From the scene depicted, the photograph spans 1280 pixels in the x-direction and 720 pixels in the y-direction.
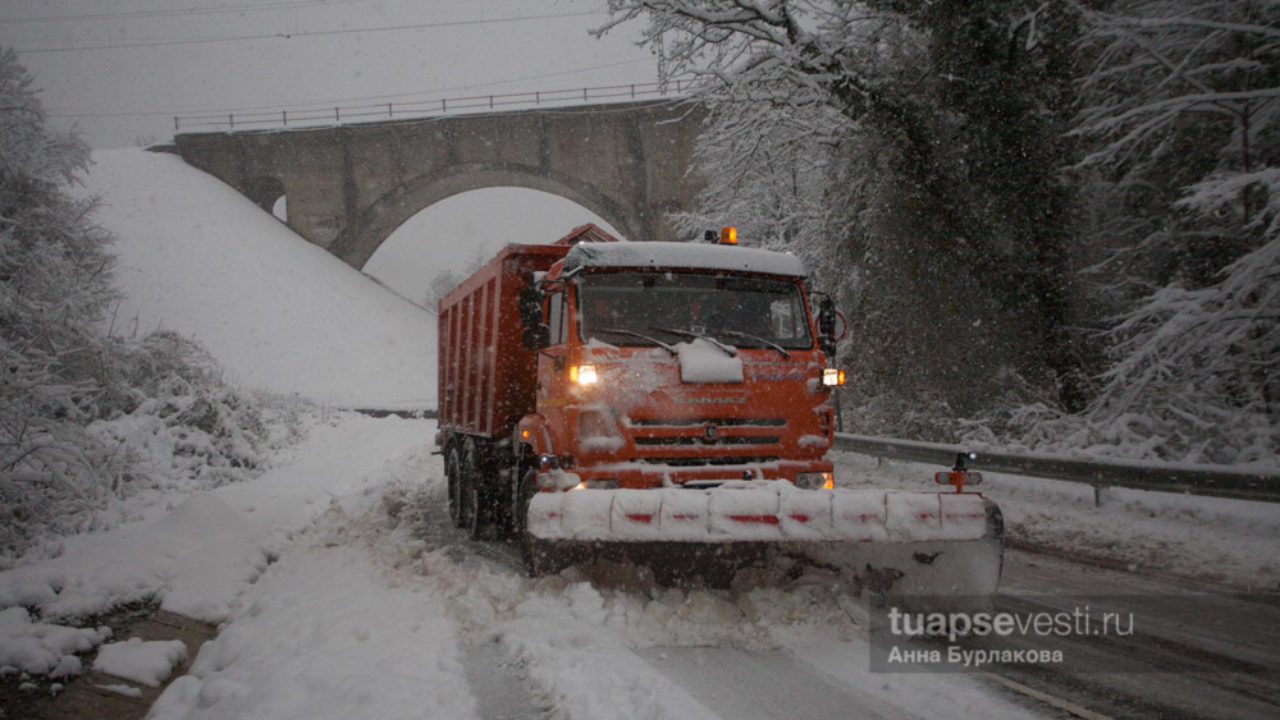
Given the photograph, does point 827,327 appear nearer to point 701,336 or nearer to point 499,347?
point 701,336

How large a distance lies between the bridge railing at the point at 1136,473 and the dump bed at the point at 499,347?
422 centimetres

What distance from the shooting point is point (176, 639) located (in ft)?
18.5

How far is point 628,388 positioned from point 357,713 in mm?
2923

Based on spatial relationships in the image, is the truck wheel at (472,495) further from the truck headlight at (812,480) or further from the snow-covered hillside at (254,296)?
the snow-covered hillside at (254,296)

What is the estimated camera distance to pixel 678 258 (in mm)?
6684

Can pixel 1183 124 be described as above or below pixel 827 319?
above

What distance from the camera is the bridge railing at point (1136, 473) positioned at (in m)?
7.41

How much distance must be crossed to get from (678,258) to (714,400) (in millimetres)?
1286

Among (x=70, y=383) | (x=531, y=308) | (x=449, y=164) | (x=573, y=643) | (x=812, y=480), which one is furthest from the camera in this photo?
(x=449, y=164)

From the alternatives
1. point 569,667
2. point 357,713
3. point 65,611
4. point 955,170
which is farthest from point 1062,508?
point 65,611

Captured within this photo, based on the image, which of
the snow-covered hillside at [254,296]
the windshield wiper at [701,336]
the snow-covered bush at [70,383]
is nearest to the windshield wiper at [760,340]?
the windshield wiper at [701,336]

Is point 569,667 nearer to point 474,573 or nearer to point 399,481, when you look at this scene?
point 474,573

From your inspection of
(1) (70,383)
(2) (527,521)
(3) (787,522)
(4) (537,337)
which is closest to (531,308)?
(4) (537,337)

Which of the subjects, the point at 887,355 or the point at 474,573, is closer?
the point at 474,573
